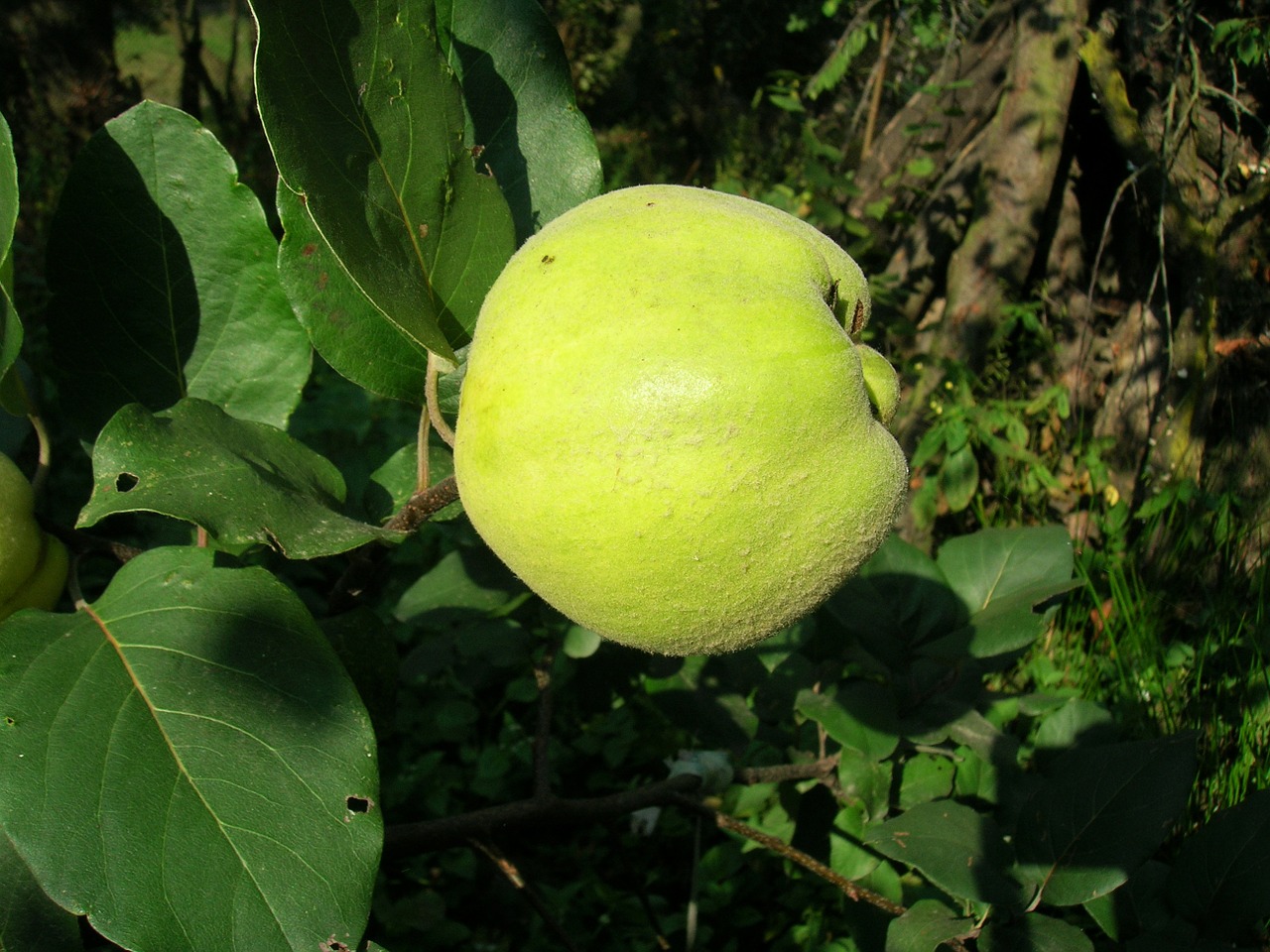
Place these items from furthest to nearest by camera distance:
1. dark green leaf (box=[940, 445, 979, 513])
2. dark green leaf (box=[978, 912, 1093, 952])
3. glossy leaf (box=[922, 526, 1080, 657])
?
dark green leaf (box=[940, 445, 979, 513])
glossy leaf (box=[922, 526, 1080, 657])
dark green leaf (box=[978, 912, 1093, 952])

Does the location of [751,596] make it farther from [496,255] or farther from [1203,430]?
[1203,430]

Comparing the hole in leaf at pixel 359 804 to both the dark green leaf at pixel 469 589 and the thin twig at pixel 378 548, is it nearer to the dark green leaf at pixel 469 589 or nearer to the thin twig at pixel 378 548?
the thin twig at pixel 378 548

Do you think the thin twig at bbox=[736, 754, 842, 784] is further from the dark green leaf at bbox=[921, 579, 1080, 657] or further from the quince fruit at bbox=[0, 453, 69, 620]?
the quince fruit at bbox=[0, 453, 69, 620]

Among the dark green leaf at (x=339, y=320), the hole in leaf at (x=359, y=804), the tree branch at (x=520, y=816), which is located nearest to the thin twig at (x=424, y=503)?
the dark green leaf at (x=339, y=320)

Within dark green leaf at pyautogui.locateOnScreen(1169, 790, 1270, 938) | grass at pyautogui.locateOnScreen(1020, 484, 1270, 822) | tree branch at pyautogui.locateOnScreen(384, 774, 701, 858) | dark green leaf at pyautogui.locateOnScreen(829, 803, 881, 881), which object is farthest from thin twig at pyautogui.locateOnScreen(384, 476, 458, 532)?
grass at pyautogui.locateOnScreen(1020, 484, 1270, 822)

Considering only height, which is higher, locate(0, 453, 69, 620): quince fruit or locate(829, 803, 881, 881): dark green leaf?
locate(0, 453, 69, 620): quince fruit
